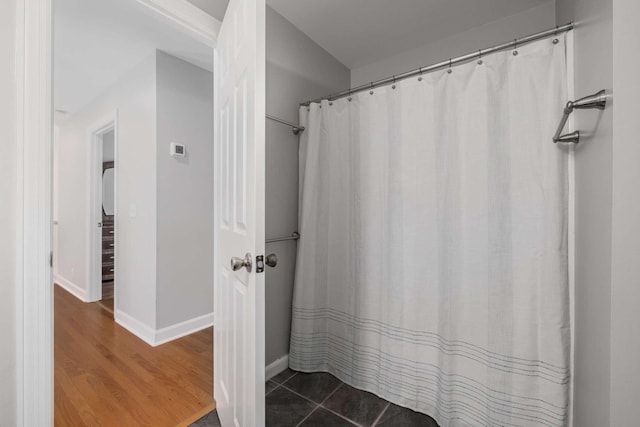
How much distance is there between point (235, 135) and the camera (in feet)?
3.69

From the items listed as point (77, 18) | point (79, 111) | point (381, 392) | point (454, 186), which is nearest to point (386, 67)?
point (454, 186)

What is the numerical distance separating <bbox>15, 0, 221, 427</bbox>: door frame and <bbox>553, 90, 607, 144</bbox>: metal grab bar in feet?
5.59

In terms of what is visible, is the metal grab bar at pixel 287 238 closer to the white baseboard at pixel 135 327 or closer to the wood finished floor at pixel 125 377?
the wood finished floor at pixel 125 377

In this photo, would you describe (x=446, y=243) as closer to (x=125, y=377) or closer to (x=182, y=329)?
(x=125, y=377)

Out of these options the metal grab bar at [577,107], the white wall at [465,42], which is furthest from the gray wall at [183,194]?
the metal grab bar at [577,107]

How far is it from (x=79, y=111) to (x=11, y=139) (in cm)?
354

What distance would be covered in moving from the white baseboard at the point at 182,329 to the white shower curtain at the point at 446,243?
3.84ft

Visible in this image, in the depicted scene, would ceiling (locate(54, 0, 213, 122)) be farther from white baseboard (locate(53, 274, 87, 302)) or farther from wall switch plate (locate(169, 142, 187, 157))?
white baseboard (locate(53, 274, 87, 302))

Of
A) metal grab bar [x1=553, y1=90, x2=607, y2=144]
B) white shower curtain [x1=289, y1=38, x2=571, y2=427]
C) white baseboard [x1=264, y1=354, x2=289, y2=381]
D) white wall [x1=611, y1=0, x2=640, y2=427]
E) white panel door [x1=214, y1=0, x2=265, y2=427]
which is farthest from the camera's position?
white baseboard [x1=264, y1=354, x2=289, y2=381]

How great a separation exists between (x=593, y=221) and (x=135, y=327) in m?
3.12

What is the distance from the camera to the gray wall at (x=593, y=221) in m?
0.76

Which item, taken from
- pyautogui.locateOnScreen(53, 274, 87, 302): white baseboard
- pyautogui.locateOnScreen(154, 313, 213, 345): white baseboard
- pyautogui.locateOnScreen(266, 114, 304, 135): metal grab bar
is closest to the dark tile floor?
pyautogui.locateOnScreen(154, 313, 213, 345): white baseboard

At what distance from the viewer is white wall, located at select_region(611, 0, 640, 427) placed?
676mm

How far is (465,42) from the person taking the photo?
199cm
